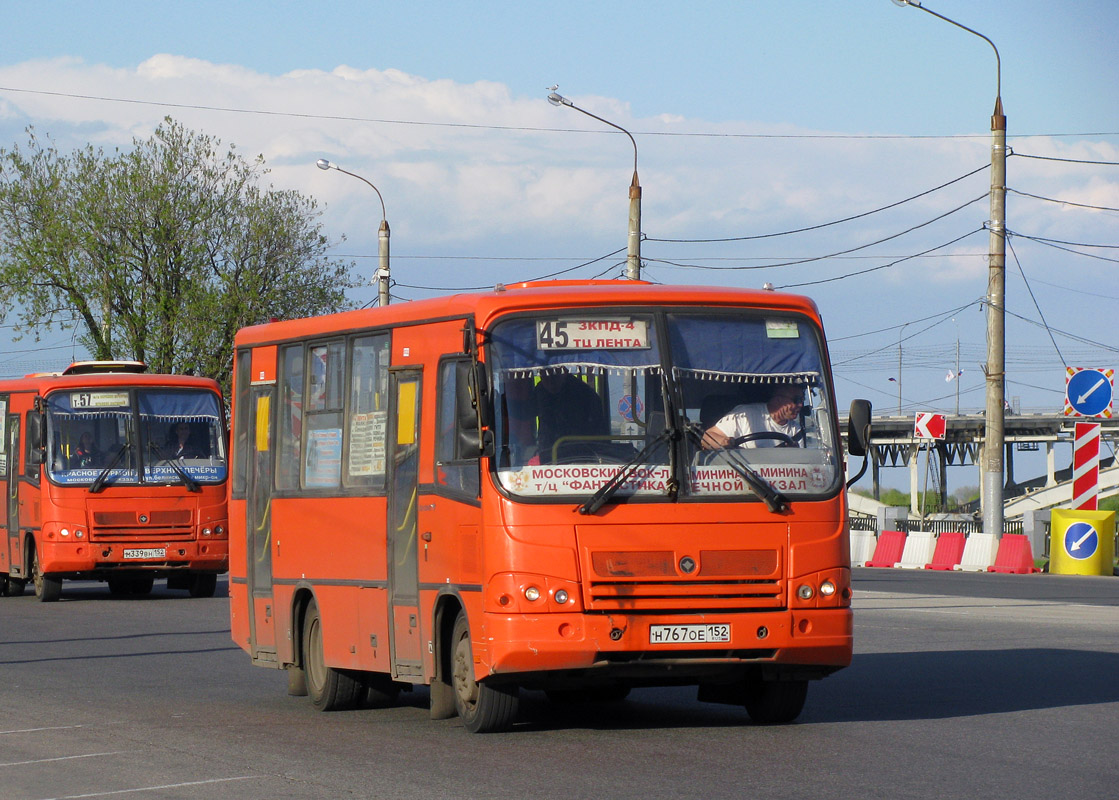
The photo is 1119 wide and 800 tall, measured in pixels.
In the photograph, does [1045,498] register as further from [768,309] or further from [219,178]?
[768,309]

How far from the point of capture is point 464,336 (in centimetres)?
1065

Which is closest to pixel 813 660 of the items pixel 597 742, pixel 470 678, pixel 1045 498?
pixel 597 742

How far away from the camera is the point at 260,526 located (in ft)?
45.3

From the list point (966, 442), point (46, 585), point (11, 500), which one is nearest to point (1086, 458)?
point (46, 585)

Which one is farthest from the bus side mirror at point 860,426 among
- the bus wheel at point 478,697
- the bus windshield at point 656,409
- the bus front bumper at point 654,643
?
the bus wheel at point 478,697

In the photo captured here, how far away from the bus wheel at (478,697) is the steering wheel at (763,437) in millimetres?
1862

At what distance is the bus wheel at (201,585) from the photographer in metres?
26.9

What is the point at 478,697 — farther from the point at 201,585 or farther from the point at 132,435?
the point at 201,585

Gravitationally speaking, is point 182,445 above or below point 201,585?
above

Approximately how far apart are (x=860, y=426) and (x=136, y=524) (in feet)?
52.1

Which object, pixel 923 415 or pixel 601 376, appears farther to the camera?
pixel 923 415

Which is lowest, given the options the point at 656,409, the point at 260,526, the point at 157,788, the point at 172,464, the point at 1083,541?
the point at 157,788

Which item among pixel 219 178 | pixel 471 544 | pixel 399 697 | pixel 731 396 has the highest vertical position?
pixel 219 178

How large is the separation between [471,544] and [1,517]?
18.2 m
